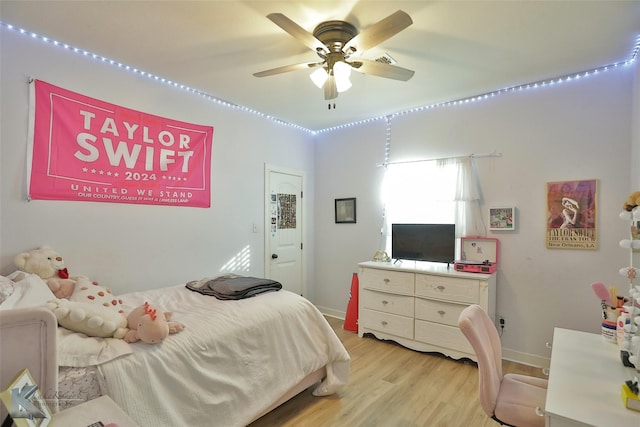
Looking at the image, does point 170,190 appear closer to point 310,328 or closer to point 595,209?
point 310,328

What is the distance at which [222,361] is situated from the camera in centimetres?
189

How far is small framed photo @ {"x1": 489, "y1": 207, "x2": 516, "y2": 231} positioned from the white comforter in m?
2.03

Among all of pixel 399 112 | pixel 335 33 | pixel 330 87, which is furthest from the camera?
pixel 399 112

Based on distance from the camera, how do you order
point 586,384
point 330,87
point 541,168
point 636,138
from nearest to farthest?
point 586,384 → point 330,87 → point 636,138 → point 541,168

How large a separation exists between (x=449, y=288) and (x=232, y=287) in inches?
80.6

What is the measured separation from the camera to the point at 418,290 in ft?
10.6

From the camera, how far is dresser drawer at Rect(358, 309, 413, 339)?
3.29m

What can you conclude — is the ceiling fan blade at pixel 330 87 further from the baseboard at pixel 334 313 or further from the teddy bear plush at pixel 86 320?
the baseboard at pixel 334 313

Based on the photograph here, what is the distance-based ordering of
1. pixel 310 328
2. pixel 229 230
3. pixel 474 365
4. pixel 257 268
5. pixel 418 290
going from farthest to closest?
pixel 257 268
pixel 229 230
pixel 418 290
pixel 474 365
pixel 310 328

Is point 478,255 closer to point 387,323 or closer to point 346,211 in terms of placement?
point 387,323

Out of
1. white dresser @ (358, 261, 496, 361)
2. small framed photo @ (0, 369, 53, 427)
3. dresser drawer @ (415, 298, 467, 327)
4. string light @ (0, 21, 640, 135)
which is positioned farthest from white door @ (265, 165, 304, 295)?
small framed photo @ (0, 369, 53, 427)

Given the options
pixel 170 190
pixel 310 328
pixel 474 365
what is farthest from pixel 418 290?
pixel 170 190

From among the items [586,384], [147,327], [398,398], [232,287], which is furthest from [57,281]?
[586,384]

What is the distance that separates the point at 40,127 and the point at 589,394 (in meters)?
3.48
